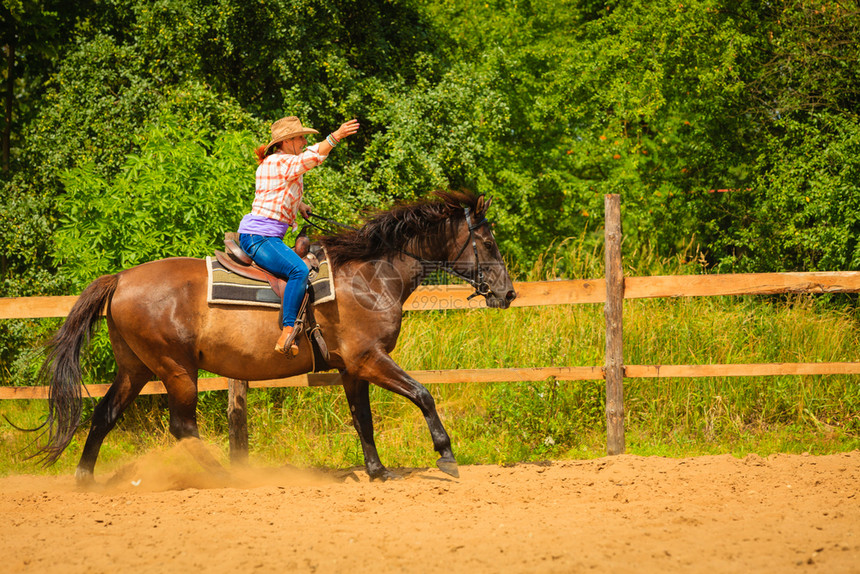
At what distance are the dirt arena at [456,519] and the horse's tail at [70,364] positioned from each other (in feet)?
1.63

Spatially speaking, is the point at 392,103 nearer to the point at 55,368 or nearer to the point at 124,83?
the point at 124,83

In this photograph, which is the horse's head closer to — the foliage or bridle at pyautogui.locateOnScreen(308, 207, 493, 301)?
bridle at pyautogui.locateOnScreen(308, 207, 493, 301)

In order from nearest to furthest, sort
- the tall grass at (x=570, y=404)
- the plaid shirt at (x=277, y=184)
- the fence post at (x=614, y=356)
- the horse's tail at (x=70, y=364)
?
the plaid shirt at (x=277, y=184), the horse's tail at (x=70, y=364), the fence post at (x=614, y=356), the tall grass at (x=570, y=404)

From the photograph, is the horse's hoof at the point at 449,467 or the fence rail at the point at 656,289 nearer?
the horse's hoof at the point at 449,467

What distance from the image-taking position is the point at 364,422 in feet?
20.5

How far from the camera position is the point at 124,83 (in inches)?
520

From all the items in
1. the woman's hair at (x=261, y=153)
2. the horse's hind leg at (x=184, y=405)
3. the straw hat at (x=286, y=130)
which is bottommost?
the horse's hind leg at (x=184, y=405)

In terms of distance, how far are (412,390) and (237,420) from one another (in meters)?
2.00

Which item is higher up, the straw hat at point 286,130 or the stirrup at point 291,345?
the straw hat at point 286,130

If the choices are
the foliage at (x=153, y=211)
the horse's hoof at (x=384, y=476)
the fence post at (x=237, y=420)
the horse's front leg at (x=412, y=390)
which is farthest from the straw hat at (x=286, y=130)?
the horse's hoof at (x=384, y=476)

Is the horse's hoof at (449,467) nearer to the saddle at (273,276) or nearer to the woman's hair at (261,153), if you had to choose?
the saddle at (273,276)

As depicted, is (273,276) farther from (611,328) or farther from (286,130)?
(611,328)

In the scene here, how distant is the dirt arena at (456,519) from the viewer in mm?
3785

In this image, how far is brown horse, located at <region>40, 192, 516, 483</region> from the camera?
19.1 ft
